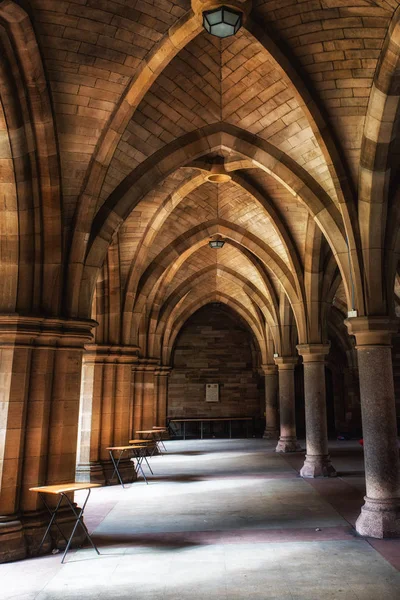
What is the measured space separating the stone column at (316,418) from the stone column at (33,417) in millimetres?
5375

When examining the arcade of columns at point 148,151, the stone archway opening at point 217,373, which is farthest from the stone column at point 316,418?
the stone archway opening at point 217,373

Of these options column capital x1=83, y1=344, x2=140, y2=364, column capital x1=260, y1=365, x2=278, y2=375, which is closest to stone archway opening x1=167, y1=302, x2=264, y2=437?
column capital x1=260, y1=365, x2=278, y2=375

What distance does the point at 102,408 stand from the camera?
359 inches

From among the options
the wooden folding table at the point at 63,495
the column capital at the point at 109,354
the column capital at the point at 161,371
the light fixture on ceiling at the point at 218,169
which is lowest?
the wooden folding table at the point at 63,495

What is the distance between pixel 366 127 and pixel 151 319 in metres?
10.2

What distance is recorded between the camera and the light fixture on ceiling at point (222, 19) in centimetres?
469

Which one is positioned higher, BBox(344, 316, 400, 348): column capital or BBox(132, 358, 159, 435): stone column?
BBox(344, 316, 400, 348): column capital

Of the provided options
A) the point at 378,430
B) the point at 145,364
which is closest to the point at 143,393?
the point at 145,364

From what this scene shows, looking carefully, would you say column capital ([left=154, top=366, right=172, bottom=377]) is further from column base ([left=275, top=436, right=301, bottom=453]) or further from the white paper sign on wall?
column base ([left=275, top=436, right=301, bottom=453])

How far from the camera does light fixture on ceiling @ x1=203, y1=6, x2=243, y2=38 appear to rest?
4.69 meters

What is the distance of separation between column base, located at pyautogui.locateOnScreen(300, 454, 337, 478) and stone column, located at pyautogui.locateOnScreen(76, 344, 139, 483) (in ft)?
11.6

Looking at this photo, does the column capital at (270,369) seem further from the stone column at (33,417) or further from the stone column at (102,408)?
the stone column at (33,417)

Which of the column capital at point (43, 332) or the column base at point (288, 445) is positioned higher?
the column capital at point (43, 332)

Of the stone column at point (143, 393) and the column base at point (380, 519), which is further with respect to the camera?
the stone column at point (143, 393)
